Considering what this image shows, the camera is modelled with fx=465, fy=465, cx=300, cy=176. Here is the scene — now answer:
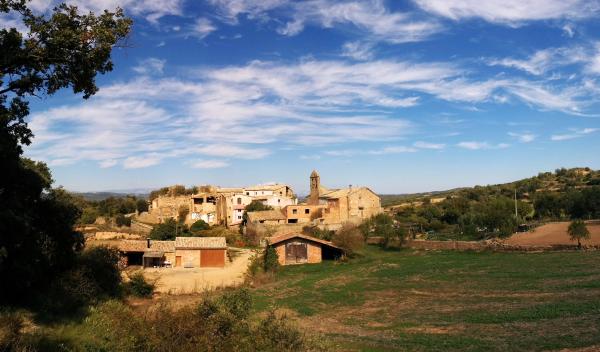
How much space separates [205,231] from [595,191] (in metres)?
53.3

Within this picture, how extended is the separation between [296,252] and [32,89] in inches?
1451

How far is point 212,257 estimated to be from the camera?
43.9 meters

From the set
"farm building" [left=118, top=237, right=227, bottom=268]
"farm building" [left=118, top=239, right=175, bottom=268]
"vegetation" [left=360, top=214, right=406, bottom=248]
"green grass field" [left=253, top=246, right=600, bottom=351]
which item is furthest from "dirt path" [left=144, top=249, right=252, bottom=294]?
"vegetation" [left=360, top=214, right=406, bottom=248]

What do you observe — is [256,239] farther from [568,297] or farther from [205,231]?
[568,297]

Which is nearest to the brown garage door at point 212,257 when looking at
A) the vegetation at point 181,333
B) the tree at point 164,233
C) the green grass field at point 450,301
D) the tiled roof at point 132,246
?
the tiled roof at point 132,246

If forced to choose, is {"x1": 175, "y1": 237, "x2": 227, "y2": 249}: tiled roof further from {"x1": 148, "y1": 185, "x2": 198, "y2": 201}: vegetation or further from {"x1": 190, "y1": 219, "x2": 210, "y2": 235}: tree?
{"x1": 148, "y1": 185, "x2": 198, "y2": 201}: vegetation

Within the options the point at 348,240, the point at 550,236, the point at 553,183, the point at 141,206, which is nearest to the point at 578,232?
the point at 550,236

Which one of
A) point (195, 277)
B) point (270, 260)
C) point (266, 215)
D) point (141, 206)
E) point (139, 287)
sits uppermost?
point (141, 206)

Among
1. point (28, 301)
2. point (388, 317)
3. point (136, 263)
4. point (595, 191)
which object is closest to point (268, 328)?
point (28, 301)

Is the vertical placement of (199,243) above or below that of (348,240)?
above

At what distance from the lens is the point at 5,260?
15453 millimetres

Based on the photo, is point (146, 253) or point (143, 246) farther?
point (143, 246)

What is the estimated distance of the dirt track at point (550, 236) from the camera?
46181 mm

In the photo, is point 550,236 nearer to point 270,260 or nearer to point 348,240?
point 348,240
